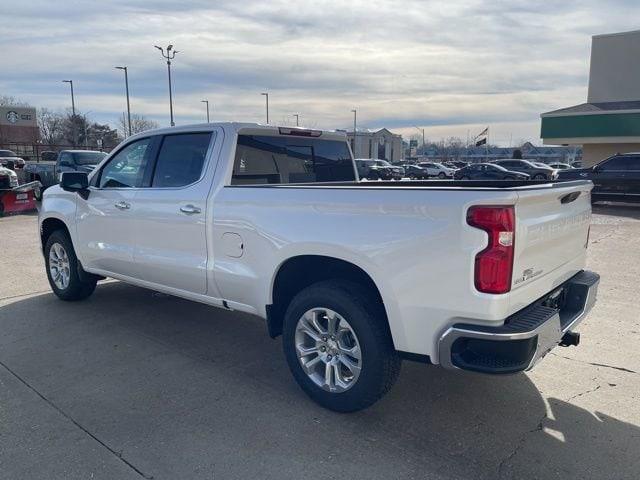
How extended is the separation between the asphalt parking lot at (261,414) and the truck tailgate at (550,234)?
0.94m

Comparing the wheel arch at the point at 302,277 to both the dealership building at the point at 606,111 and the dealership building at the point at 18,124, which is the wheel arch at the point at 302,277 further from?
the dealership building at the point at 18,124

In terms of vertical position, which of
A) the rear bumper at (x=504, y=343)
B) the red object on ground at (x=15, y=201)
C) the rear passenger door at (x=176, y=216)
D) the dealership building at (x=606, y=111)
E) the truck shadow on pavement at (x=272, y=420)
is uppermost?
the dealership building at (x=606, y=111)

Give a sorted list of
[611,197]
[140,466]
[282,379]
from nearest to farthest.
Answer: [140,466], [282,379], [611,197]

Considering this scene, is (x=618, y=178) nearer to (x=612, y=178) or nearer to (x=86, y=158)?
(x=612, y=178)

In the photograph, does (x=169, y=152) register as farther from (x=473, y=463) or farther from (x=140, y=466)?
(x=473, y=463)

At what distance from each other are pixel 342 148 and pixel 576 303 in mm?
2733

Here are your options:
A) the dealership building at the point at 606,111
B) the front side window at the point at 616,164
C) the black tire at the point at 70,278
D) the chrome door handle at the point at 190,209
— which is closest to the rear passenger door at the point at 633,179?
the front side window at the point at 616,164

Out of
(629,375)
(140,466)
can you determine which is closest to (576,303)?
(629,375)

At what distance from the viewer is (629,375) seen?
414cm

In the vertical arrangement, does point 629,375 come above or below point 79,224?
below

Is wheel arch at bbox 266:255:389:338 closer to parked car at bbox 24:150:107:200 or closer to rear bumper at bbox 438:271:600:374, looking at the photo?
rear bumper at bbox 438:271:600:374

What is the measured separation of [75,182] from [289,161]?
2302mm

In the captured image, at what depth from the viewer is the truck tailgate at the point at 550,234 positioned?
9.44 feet

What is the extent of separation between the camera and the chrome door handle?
4.26m
